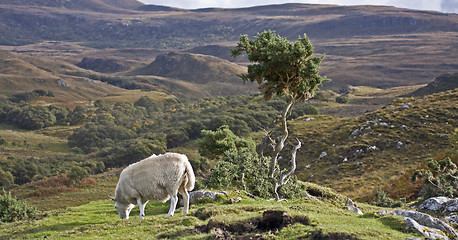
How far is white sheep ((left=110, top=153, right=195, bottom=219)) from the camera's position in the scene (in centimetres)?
1750

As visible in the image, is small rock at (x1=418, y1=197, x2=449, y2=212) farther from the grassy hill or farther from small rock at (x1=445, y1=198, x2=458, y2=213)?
the grassy hill

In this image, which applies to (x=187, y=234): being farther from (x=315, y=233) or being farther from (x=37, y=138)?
(x=37, y=138)

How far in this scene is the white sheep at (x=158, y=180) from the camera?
57.4 ft

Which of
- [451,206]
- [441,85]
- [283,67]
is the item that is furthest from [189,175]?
[441,85]

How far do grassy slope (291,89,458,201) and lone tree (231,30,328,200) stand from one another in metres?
18.3

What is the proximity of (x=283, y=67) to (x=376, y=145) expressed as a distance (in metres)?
36.4

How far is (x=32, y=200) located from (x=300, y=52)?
164 feet

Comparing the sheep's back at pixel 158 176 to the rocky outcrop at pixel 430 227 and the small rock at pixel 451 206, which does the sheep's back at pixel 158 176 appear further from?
the small rock at pixel 451 206

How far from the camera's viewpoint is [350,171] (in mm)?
49875

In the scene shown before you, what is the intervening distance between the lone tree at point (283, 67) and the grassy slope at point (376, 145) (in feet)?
60.1

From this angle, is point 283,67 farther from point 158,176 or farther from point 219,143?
point 219,143

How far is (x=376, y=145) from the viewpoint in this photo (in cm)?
5459

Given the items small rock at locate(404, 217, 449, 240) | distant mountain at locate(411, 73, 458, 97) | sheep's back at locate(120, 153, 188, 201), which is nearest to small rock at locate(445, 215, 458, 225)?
small rock at locate(404, 217, 449, 240)

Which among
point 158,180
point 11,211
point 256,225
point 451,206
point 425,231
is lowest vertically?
point 11,211
